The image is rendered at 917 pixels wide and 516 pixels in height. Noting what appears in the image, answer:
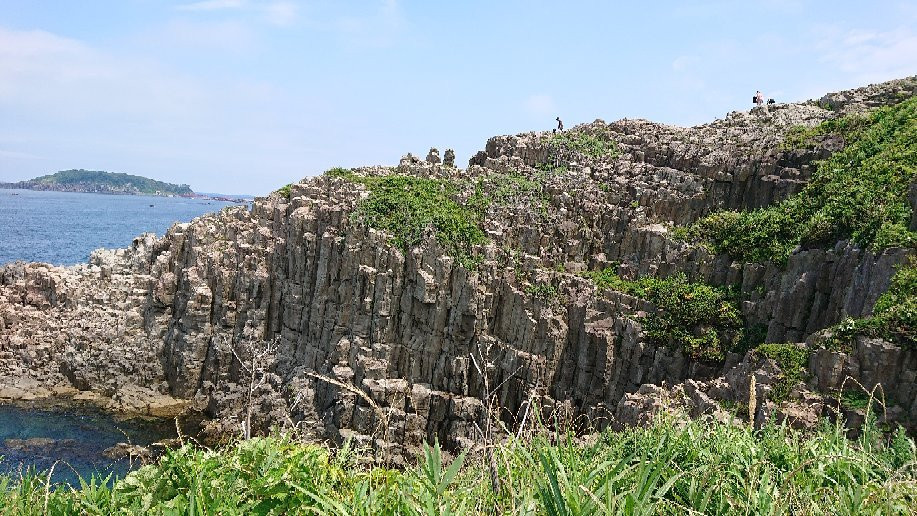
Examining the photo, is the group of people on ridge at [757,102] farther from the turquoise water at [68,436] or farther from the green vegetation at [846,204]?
the turquoise water at [68,436]

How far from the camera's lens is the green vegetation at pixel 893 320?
20.3 meters

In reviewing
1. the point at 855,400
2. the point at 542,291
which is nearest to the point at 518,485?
the point at 855,400

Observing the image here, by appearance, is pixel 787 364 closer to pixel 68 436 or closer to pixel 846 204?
pixel 846 204

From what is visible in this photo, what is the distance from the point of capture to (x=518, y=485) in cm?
870

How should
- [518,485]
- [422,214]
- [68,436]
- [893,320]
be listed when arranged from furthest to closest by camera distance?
[422,214]
[68,436]
[893,320]
[518,485]

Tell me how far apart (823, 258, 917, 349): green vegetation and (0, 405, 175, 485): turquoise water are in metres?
28.4

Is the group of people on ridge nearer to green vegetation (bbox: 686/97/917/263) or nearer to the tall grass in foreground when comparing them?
green vegetation (bbox: 686/97/917/263)

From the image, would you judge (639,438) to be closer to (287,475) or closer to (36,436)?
(287,475)

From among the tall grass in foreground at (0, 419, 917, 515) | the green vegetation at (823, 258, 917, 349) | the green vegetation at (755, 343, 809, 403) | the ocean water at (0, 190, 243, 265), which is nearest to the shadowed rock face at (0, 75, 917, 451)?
the green vegetation at (823, 258, 917, 349)

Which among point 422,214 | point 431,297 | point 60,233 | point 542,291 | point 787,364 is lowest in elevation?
point 60,233

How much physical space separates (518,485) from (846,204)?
2408 centimetres

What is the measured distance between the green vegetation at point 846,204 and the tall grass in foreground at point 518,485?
58.7 ft

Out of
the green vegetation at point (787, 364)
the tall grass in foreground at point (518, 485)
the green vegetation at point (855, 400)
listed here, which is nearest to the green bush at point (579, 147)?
the green vegetation at point (787, 364)

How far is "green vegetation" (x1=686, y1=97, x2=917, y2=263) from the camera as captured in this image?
82.5 ft
